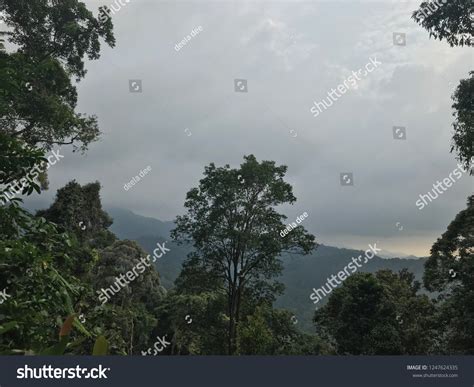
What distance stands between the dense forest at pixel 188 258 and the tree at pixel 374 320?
0.07 m

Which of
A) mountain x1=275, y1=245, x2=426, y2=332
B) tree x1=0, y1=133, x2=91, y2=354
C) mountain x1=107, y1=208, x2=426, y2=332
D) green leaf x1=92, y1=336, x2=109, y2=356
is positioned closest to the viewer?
green leaf x1=92, y1=336, x2=109, y2=356

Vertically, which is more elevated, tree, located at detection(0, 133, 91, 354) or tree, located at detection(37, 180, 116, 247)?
tree, located at detection(37, 180, 116, 247)

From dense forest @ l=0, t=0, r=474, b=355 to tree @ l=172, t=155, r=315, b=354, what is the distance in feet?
0.26

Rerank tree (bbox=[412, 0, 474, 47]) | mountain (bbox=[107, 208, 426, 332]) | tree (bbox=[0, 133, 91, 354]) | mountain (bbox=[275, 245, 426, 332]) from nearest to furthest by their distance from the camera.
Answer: tree (bbox=[0, 133, 91, 354]) → tree (bbox=[412, 0, 474, 47]) → mountain (bbox=[107, 208, 426, 332]) → mountain (bbox=[275, 245, 426, 332])

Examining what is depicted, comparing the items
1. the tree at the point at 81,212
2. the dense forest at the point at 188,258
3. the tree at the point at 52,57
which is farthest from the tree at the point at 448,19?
the tree at the point at 81,212

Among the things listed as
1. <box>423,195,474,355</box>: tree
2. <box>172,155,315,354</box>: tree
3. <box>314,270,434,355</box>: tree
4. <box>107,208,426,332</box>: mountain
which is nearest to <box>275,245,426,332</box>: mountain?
<box>107,208,426,332</box>: mountain

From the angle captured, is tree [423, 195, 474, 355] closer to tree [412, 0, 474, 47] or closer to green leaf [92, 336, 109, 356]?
tree [412, 0, 474, 47]

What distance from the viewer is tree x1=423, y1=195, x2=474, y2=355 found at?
16766mm

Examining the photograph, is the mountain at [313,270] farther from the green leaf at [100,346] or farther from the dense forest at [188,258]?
the green leaf at [100,346]

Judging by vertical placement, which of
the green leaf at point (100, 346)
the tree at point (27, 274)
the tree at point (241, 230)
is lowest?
the green leaf at point (100, 346)

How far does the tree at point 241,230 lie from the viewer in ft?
96.9

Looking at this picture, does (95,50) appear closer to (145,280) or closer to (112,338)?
(112,338)

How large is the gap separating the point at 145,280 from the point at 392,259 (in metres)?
117

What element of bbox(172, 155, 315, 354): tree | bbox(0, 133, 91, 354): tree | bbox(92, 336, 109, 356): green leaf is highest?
bbox(172, 155, 315, 354): tree
